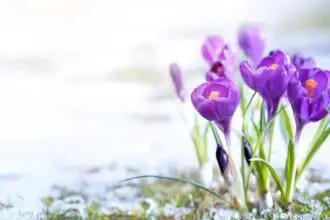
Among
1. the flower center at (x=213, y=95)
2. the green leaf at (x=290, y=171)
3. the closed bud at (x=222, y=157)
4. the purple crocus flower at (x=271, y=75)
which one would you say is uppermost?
the purple crocus flower at (x=271, y=75)

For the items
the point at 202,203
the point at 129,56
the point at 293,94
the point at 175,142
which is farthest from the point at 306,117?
the point at 129,56

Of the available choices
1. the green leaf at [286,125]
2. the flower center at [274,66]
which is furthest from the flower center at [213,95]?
the green leaf at [286,125]

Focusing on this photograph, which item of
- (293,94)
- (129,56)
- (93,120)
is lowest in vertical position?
(293,94)

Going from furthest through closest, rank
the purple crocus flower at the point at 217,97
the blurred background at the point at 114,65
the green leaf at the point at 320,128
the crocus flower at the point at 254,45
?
1. the blurred background at the point at 114,65
2. the crocus flower at the point at 254,45
3. the green leaf at the point at 320,128
4. the purple crocus flower at the point at 217,97

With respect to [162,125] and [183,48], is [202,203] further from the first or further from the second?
[183,48]

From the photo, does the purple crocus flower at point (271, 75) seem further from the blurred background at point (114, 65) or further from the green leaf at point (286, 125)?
the blurred background at point (114, 65)

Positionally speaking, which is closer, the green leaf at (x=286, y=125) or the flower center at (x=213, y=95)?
the flower center at (x=213, y=95)

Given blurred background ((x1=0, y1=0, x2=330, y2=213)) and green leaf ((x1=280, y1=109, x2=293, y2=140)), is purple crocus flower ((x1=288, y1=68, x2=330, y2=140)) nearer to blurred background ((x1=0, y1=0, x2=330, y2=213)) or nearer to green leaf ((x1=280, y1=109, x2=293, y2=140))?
green leaf ((x1=280, y1=109, x2=293, y2=140))

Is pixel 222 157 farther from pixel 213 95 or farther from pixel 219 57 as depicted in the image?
pixel 219 57

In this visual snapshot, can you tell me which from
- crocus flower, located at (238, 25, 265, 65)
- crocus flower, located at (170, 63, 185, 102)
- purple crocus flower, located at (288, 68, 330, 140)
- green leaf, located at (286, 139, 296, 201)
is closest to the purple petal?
purple crocus flower, located at (288, 68, 330, 140)
